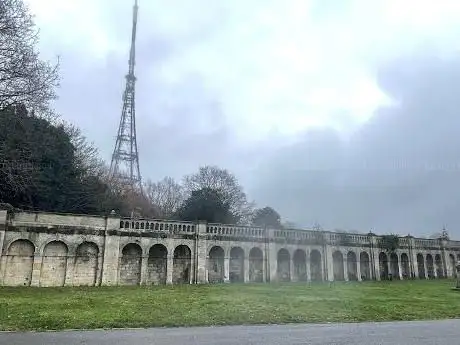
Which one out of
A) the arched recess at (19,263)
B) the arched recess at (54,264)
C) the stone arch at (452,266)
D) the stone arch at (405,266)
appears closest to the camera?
the arched recess at (19,263)

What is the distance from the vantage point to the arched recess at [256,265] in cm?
4062

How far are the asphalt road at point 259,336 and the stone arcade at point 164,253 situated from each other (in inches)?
907


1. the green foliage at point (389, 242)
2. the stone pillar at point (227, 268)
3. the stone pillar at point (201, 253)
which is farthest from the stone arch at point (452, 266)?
the stone pillar at point (201, 253)

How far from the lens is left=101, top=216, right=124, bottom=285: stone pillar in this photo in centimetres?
3375

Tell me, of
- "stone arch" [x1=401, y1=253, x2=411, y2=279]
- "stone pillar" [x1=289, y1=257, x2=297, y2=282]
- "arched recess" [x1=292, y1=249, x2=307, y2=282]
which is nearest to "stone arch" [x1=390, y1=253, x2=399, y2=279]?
"stone arch" [x1=401, y1=253, x2=411, y2=279]

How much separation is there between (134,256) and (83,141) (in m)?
17.1

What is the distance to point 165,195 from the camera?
77625 mm

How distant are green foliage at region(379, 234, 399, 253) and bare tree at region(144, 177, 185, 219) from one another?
33.5 meters

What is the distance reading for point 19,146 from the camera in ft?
49.0

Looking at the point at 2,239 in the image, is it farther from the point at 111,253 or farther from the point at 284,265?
the point at 284,265

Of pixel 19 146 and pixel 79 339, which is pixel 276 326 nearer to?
pixel 79 339

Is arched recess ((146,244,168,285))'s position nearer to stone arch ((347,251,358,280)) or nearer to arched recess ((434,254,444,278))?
stone arch ((347,251,358,280))

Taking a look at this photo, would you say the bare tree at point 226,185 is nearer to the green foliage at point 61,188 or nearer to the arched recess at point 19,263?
the green foliage at point 61,188

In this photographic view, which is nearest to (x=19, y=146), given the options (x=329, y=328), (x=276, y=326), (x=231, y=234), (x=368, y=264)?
(x=276, y=326)
